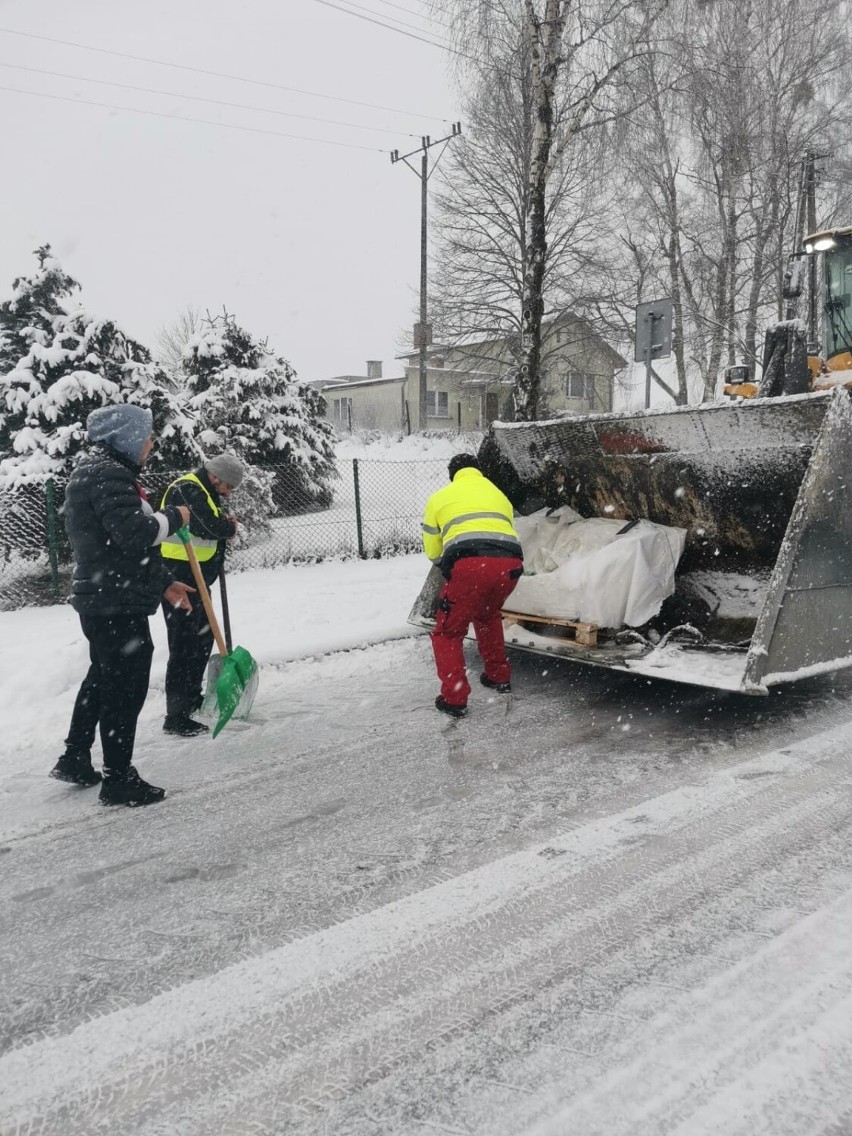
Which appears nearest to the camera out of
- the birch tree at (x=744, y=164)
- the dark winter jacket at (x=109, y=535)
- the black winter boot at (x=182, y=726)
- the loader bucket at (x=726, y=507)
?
the dark winter jacket at (x=109, y=535)

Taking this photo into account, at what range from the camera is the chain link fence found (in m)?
7.88

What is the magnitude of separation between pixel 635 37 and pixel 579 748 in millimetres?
10869

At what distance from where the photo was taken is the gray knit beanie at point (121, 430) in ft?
11.5

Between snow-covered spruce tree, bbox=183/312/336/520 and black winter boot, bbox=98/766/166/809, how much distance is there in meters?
8.47

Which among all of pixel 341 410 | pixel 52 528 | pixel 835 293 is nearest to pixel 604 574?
pixel 835 293

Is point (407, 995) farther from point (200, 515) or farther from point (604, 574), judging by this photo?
point (604, 574)

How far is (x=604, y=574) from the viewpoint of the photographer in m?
4.91

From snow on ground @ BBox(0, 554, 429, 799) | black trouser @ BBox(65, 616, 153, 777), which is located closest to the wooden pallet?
snow on ground @ BBox(0, 554, 429, 799)

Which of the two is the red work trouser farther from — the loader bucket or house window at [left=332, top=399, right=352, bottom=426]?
house window at [left=332, top=399, right=352, bottom=426]

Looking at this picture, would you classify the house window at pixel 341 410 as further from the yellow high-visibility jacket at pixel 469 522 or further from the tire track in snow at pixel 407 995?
the tire track in snow at pixel 407 995

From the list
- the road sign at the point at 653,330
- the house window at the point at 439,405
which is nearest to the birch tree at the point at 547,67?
the road sign at the point at 653,330

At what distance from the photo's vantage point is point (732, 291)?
20875 mm

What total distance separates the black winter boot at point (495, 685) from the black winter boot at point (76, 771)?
2.27 meters

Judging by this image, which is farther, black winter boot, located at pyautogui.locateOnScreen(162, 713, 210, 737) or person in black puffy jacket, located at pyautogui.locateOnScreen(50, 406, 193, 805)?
black winter boot, located at pyautogui.locateOnScreen(162, 713, 210, 737)
